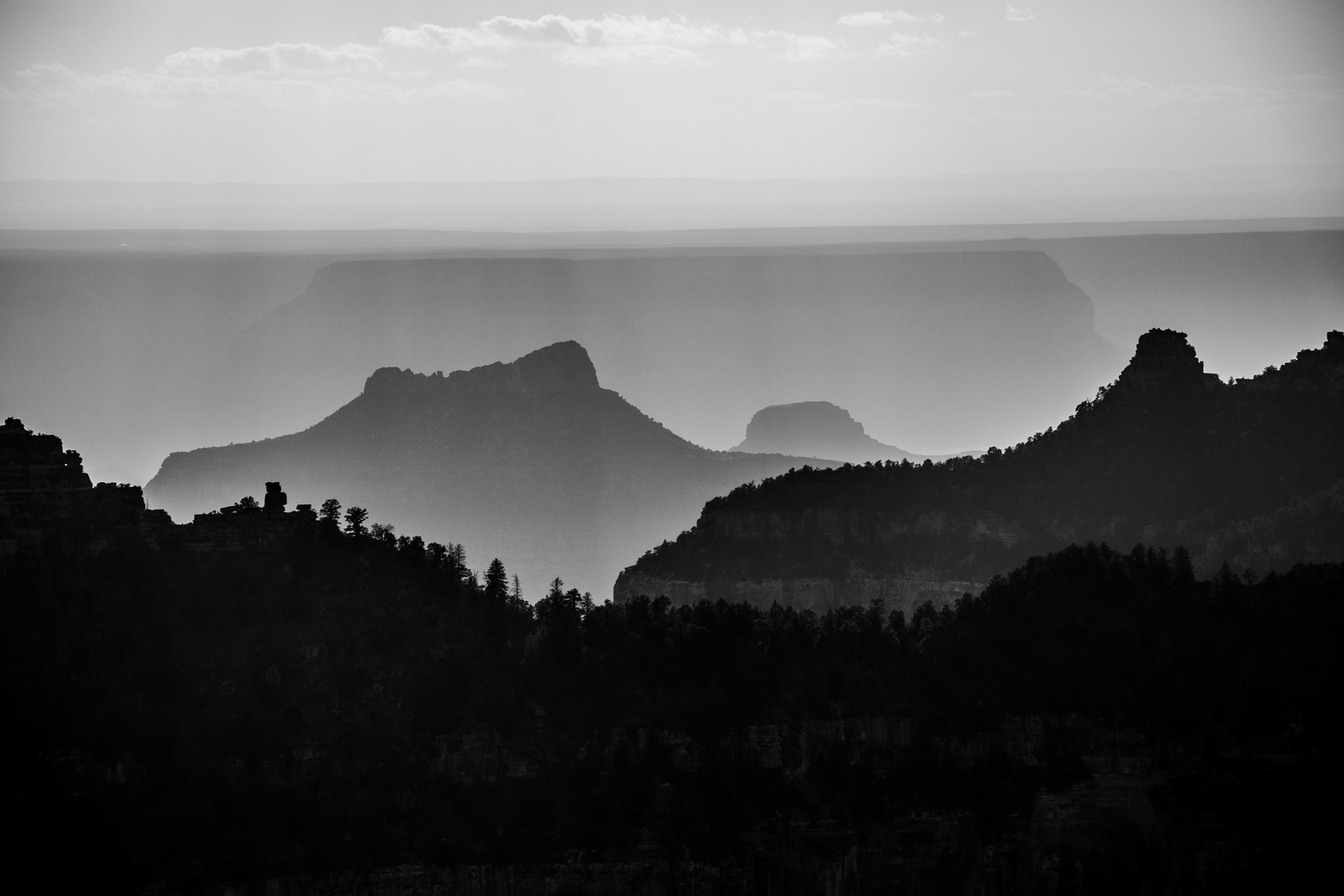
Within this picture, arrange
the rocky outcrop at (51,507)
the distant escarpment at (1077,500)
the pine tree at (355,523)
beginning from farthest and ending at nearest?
1. the distant escarpment at (1077,500)
2. the pine tree at (355,523)
3. the rocky outcrop at (51,507)

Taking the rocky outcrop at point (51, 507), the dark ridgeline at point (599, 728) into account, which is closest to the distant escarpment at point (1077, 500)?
the dark ridgeline at point (599, 728)

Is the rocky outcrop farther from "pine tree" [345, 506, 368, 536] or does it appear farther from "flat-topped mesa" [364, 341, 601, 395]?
"flat-topped mesa" [364, 341, 601, 395]

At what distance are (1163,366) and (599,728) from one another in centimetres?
4067

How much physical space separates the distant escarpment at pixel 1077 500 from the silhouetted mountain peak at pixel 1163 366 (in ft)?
0.23

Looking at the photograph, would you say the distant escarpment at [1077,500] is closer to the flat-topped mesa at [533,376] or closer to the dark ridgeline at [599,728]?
the dark ridgeline at [599,728]

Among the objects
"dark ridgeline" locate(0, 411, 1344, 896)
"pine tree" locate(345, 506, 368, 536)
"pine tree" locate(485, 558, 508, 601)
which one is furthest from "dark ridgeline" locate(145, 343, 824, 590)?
"dark ridgeline" locate(0, 411, 1344, 896)

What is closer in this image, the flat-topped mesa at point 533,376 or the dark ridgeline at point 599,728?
the dark ridgeline at point 599,728

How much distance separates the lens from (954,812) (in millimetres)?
89562

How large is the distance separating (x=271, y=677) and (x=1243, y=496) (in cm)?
4076

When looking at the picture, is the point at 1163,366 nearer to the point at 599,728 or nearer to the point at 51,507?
the point at 599,728

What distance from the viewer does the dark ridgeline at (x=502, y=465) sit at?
164 meters

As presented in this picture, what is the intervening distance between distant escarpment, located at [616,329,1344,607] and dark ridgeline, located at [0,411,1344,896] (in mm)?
16557

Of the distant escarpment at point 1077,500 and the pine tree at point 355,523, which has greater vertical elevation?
the distant escarpment at point 1077,500

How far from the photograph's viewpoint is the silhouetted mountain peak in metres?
123
